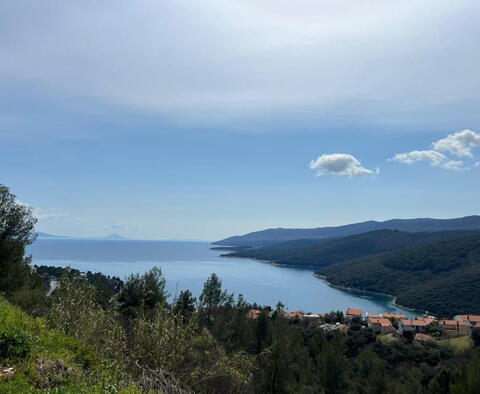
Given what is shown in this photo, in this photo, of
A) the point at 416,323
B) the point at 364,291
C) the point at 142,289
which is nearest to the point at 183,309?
the point at 142,289

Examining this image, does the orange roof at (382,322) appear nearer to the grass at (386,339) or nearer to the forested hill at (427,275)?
the grass at (386,339)

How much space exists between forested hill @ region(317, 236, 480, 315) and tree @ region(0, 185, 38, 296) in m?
81.2

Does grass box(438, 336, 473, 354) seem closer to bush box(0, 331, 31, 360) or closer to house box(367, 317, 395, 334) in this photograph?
house box(367, 317, 395, 334)

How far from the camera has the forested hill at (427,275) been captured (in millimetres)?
82000

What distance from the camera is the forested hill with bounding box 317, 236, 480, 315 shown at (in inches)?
3228

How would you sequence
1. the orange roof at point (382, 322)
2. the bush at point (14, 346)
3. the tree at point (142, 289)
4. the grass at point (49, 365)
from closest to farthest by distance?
the grass at point (49, 365) < the bush at point (14, 346) < the tree at point (142, 289) < the orange roof at point (382, 322)

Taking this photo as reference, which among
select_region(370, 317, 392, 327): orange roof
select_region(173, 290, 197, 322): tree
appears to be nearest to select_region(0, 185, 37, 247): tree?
select_region(173, 290, 197, 322): tree

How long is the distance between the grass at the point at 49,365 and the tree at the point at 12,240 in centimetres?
1434

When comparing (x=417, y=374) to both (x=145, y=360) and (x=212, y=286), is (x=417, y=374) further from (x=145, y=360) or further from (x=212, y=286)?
(x=145, y=360)

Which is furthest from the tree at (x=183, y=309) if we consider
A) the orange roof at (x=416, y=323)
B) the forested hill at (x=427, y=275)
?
the forested hill at (x=427, y=275)

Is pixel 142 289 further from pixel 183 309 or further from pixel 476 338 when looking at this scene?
pixel 476 338

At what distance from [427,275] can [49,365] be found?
119m

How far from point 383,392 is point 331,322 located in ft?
94.6

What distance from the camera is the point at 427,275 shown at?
107312mm
